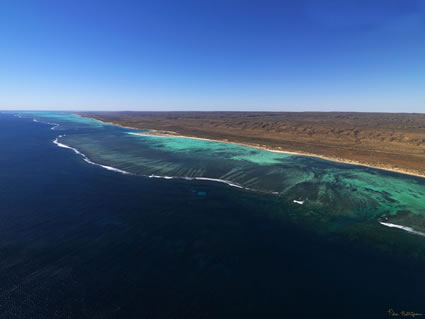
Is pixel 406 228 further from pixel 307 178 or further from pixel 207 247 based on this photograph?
pixel 207 247

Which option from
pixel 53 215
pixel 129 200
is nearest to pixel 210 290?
pixel 129 200

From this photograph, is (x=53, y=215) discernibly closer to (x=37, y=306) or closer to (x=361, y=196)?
(x=37, y=306)
